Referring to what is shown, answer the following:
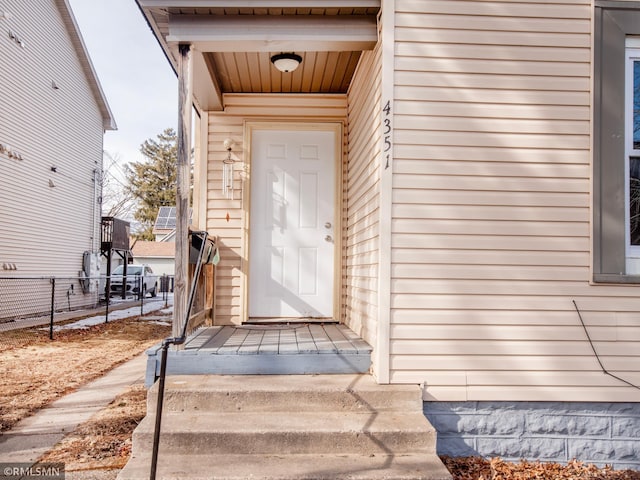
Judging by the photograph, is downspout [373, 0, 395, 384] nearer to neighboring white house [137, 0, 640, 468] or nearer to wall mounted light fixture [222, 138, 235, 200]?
neighboring white house [137, 0, 640, 468]

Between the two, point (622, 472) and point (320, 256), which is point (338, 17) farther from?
point (622, 472)

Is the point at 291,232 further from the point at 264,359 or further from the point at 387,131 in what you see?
the point at 387,131

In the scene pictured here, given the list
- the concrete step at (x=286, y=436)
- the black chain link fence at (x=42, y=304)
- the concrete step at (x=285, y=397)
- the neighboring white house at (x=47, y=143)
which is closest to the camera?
the concrete step at (x=286, y=436)

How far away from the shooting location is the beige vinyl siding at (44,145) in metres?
9.75

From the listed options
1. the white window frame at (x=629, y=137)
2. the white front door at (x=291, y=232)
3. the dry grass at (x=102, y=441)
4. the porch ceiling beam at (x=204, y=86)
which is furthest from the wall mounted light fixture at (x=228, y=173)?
the white window frame at (x=629, y=137)

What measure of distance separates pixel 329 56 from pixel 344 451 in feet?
9.97

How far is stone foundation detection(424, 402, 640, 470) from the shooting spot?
312 cm

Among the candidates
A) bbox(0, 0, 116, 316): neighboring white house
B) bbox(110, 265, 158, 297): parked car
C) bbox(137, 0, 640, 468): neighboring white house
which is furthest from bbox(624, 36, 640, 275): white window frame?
bbox(110, 265, 158, 297): parked car

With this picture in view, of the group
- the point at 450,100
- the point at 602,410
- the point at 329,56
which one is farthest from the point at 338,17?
the point at 602,410

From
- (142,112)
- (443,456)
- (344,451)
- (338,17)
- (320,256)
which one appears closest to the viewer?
(344,451)

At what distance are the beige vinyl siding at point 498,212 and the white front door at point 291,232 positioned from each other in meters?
1.77

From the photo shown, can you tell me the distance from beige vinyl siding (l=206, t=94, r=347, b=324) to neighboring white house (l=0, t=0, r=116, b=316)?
22.0ft

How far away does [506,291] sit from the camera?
10.4 feet

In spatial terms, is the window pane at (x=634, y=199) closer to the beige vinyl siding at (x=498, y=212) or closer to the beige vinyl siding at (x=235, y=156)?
the beige vinyl siding at (x=498, y=212)
